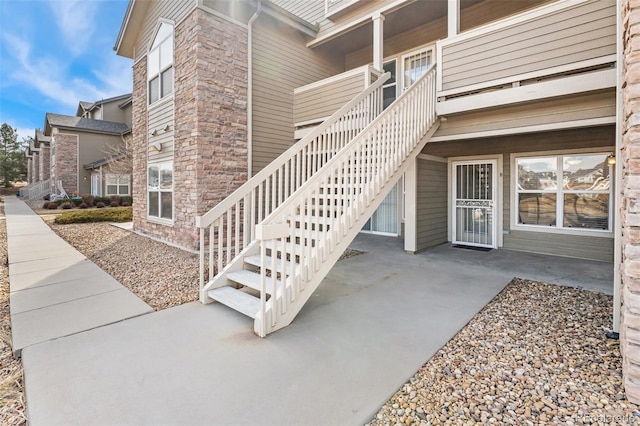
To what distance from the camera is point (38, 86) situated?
36.2 meters

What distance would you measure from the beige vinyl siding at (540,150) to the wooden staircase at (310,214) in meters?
1.87

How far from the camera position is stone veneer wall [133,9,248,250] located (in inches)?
260

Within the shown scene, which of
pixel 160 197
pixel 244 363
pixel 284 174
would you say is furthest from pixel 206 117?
pixel 244 363

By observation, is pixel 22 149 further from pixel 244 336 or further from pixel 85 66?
pixel 244 336

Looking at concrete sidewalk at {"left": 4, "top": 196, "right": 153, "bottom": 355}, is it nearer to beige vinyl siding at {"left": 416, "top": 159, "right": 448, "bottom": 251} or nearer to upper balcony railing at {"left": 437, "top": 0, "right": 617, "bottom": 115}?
beige vinyl siding at {"left": 416, "top": 159, "right": 448, "bottom": 251}

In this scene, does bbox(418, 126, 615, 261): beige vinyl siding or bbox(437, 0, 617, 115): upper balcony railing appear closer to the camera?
bbox(437, 0, 617, 115): upper balcony railing

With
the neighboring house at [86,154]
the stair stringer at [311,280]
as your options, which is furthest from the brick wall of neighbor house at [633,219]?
the neighboring house at [86,154]

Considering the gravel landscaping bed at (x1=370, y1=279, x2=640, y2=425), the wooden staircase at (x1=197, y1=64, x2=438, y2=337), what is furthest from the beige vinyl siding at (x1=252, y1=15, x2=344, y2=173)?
the gravel landscaping bed at (x1=370, y1=279, x2=640, y2=425)

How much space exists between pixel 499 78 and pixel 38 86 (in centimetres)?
4842

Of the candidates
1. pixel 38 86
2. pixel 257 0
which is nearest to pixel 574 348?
pixel 257 0

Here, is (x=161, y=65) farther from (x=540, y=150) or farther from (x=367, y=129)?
(x=540, y=150)

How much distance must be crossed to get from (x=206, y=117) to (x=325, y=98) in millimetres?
2817

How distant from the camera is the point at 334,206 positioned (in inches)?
171

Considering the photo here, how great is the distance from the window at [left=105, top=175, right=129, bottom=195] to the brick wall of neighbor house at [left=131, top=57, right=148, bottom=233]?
13.1 m
